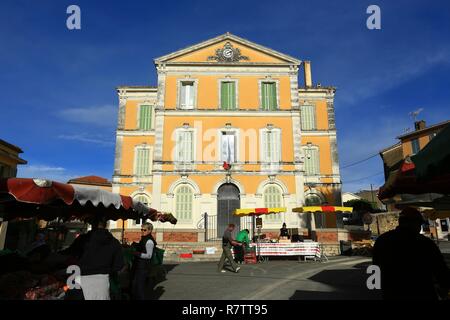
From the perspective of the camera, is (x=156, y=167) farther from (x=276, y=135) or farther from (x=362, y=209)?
(x=362, y=209)

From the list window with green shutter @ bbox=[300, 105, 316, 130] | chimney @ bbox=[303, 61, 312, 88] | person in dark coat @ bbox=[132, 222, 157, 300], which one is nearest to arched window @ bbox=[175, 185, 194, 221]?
window with green shutter @ bbox=[300, 105, 316, 130]

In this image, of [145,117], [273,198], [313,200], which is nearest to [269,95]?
[273,198]

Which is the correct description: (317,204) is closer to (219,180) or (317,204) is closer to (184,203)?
(219,180)

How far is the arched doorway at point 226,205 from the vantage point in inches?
795

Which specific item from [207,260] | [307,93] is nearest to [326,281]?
[207,260]

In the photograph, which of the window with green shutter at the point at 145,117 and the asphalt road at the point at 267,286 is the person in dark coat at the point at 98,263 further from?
the window with green shutter at the point at 145,117

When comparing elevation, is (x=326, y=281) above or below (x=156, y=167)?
below

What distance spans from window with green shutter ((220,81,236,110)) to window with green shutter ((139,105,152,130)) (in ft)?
23.1

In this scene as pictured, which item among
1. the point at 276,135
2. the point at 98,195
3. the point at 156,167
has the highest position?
the point at 276,135

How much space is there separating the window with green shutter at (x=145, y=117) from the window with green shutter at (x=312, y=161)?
1240 cm

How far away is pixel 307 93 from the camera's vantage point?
85.8 ft

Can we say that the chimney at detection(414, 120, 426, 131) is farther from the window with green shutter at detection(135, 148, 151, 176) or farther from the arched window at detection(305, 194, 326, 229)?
the window with green shutter at detection(135, 148, 151, 176)

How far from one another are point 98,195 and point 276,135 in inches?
650

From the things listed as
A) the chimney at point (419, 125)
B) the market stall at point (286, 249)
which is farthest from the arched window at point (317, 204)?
the chimney at point (419, 125)
